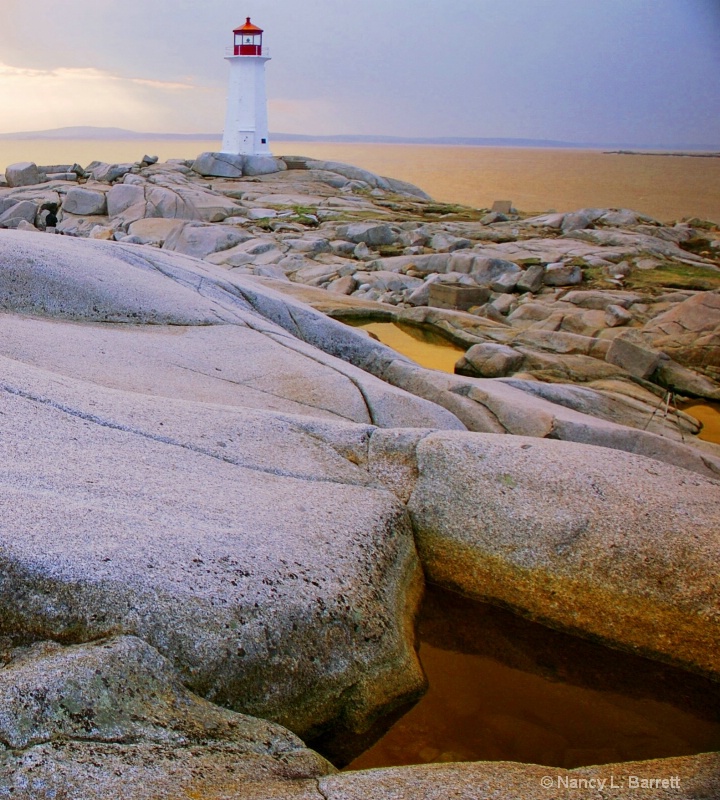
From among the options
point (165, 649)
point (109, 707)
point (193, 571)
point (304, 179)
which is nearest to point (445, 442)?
point (193, 571)

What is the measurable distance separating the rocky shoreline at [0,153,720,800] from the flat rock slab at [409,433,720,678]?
1 centimetres

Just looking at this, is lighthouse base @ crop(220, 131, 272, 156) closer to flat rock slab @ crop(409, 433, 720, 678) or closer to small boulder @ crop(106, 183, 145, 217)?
small boulder @ crop(106, 183, 145, 217)

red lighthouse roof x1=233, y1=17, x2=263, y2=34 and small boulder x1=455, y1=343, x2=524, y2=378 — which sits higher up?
red lighthouse roof x1=233, y1=17, x2=263, y2=34

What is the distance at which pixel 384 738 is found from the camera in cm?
348

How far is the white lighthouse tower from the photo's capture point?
4338 centimetres

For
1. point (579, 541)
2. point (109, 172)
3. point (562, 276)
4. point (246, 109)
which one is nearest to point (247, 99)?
point (246, 109)

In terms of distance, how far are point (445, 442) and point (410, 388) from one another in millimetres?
3213

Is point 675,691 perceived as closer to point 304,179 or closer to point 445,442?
point 445,442

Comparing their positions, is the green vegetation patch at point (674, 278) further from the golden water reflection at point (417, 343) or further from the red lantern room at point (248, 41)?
the red lantern room at point (248, 41)

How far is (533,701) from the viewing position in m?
3.88

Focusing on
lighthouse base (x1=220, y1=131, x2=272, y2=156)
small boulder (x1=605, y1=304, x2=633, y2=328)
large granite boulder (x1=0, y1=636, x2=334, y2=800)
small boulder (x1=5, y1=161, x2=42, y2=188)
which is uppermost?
lighthouse base (x1=220, y1=131, x2=272, y2=156)

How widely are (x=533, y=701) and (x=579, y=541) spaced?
938mm

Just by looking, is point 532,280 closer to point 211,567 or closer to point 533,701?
point 533,701

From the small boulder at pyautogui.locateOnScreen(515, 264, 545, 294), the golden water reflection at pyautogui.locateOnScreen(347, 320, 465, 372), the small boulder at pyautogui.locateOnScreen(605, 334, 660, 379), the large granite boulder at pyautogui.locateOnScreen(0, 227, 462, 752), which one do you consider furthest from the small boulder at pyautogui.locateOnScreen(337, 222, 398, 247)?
the large granite boulder at pyautogui.locateOnScreen(0, 227, 462, 752)
